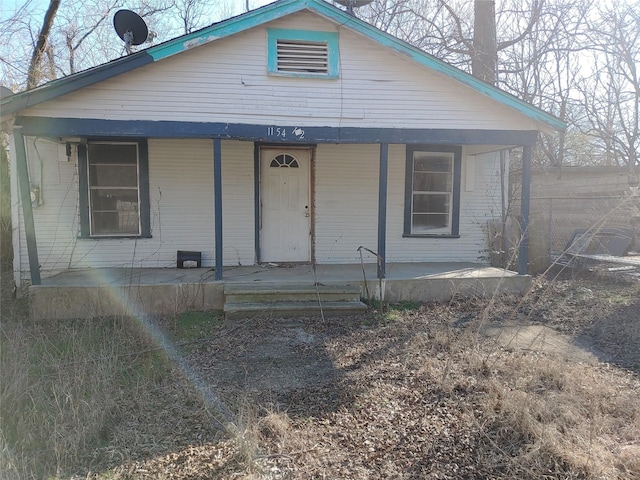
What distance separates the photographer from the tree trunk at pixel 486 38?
13734 mm

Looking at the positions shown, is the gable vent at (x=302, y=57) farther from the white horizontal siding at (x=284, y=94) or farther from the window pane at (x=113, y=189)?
the window pane at (x=113, y=189)

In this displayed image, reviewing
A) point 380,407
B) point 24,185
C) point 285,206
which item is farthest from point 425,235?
point 24,185

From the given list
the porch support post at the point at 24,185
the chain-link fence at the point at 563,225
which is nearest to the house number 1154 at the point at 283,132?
the porch support post at the point at 24,185

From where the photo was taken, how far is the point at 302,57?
7277 millimetres

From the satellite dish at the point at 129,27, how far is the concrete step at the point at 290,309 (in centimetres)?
534

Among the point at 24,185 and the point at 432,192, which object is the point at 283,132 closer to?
the point at 432,192

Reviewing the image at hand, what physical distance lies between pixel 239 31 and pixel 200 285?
12.8ft

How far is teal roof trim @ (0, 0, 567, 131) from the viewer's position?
6184 mm

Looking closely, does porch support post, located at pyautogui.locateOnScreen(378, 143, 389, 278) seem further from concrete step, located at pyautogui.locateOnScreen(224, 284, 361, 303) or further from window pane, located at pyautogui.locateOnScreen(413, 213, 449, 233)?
window pane, located at pyautogui.locateOnScreen(413, 213, 449, 233)

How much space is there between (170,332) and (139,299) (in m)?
1.12

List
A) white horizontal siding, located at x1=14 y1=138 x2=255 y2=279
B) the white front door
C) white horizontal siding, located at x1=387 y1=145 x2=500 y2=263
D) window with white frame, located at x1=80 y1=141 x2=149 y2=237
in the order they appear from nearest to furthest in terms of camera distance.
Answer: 1. white horizontal siding, located at x1=14 y1=138 x2=255 y2=279
2. window with white frame, located at x1=80 y1=141 x2=149 y2=237
3. the white front door
4. white horizontal siding, located at x1=387 y1=145 x2=500 y2=263

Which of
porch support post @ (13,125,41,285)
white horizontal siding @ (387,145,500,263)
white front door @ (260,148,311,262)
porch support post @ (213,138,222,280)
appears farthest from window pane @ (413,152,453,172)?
porch support post @ (13,125,41,285)

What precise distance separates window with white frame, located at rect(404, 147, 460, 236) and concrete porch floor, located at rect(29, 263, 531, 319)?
1.02m

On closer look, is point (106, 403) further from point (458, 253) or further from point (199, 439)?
point (458, 253)
